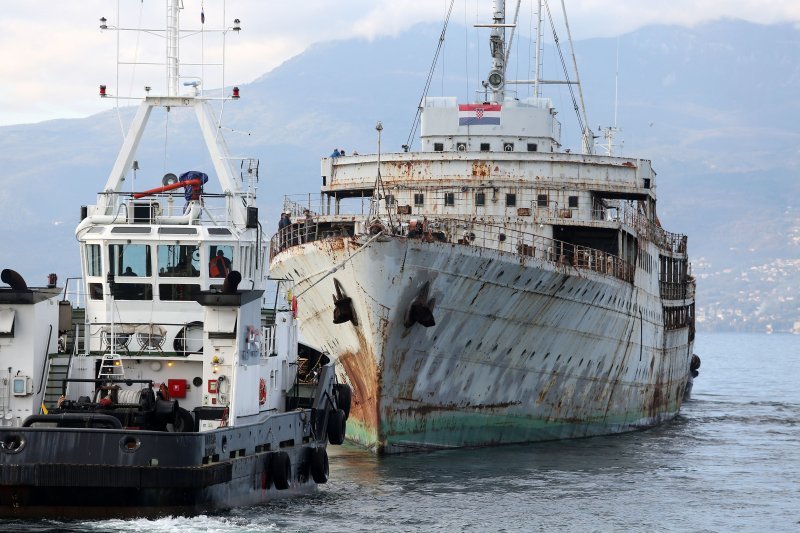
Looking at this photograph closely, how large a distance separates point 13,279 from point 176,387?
3.42 m

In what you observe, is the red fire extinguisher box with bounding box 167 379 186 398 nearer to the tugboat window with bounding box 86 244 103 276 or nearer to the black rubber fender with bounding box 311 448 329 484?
the tugboat window with bounding box 86 244 103 276

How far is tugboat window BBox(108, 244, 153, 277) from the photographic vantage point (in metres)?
29.6

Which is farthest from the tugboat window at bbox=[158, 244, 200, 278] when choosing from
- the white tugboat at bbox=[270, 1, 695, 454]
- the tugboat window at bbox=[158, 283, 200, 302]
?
the white tugboat at bbox=[270, 1, 695, 454]

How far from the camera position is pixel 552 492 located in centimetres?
A: 3228

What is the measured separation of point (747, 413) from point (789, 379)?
4790 centimetres

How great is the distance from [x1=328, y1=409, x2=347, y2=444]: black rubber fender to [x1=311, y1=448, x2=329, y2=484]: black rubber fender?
141cm

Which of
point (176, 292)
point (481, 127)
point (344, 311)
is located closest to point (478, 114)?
point (481, 127)

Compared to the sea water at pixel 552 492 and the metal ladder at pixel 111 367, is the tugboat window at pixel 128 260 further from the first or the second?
the sea water at pixel 552 492

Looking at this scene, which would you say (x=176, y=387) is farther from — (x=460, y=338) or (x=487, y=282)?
(x=487, y=282)

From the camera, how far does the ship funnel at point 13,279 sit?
86.5 feet

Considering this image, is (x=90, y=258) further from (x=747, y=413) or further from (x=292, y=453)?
(x=747, y=413)

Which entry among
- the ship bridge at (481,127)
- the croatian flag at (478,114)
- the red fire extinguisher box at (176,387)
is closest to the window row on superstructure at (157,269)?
the red fire extinguisher box at (176,387)

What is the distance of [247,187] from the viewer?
32.1 meters

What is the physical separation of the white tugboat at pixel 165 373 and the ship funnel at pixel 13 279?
1.2 inches
